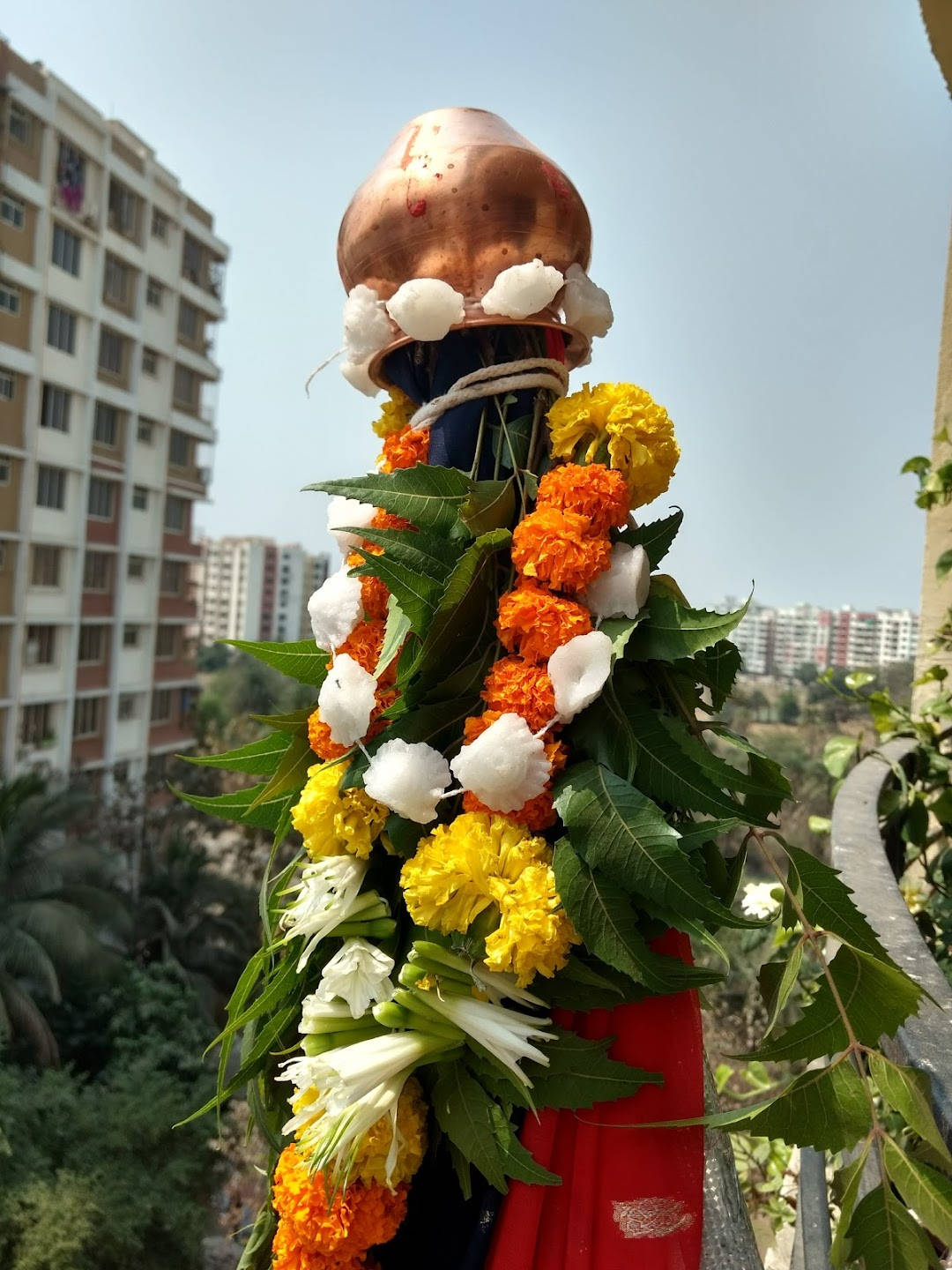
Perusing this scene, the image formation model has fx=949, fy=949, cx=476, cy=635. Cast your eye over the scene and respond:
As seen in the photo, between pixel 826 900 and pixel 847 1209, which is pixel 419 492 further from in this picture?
pixel 847 1209

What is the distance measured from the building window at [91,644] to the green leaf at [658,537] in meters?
16.2

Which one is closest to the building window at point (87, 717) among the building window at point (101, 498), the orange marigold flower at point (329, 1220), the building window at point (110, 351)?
the building window at point (101, 498)

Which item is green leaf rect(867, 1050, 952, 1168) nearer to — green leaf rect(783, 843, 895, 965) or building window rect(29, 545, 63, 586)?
green leaf rect(783, 843, 895, 965)

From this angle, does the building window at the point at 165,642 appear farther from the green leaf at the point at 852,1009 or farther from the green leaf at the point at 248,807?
the green leaf at the point at 852,1009

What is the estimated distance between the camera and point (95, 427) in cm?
1592

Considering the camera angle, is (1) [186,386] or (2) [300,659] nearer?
(2) [300,659]

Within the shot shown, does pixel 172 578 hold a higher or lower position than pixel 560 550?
lower

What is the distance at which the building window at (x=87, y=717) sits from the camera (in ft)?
51.4

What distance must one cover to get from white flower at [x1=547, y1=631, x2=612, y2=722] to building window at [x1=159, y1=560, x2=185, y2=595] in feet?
60.0

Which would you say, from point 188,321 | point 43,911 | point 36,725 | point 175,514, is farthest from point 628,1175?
point 188,321

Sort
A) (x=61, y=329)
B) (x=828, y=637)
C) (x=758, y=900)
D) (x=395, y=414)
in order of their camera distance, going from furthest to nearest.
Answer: (x=61, y=329) → (x=828, y=637) → (x=758, y=900) → (x=395, y=414)

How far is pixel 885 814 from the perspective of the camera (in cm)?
193

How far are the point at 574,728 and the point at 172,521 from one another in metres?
18.9

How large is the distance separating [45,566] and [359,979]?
1576cm
